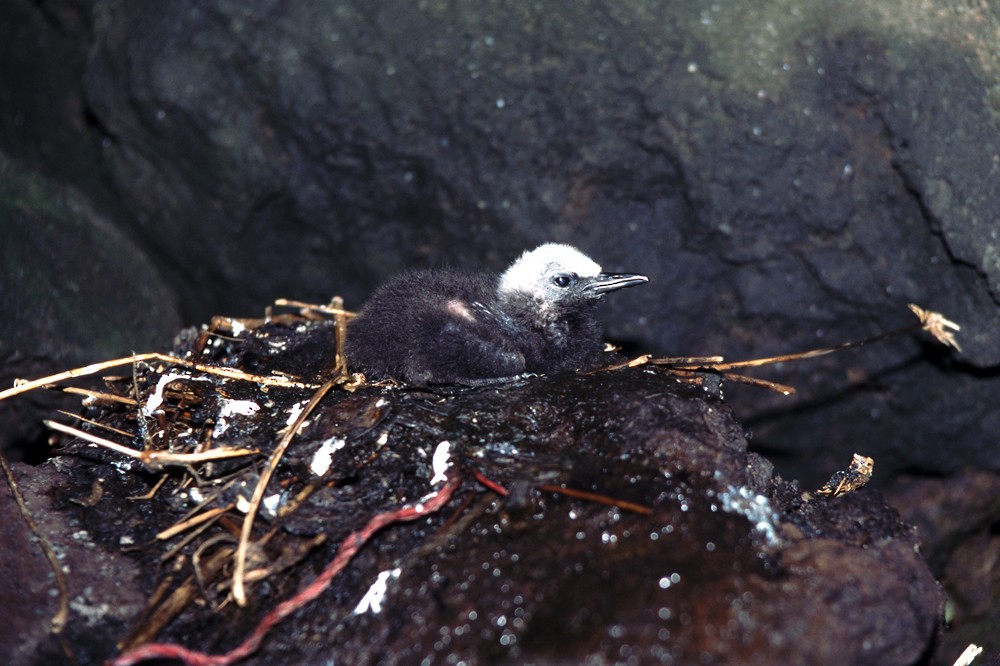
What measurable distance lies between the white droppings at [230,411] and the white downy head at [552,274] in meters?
1.15

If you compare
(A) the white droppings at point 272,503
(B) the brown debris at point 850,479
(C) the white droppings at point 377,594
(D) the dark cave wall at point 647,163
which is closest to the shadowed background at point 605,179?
→ (D) the dark cave wall at point 647,163

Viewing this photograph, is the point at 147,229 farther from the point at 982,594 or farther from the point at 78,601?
the point at 982,594

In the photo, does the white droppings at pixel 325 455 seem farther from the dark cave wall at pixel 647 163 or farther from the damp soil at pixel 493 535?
the dark cave wall at pixel 647 163

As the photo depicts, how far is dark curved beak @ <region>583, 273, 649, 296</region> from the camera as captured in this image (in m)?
3.83

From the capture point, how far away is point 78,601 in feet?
8.99

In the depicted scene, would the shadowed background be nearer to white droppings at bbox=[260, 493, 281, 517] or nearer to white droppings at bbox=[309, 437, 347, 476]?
white droppings at bbox=[309, 437, 347, 476]

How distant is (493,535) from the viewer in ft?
8.75

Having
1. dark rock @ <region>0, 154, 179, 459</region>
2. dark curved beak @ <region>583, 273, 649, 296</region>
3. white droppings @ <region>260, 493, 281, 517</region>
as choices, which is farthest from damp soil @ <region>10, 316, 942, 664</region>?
dark rock @ <region>0, 154, 179, 459</region>

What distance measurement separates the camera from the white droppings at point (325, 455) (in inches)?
119

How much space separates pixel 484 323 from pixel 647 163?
1.69 m

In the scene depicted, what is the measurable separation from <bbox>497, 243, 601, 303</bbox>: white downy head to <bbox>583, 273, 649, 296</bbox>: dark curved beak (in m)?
0.03

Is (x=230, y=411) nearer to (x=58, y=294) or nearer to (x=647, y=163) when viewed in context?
(x=58, y=294)

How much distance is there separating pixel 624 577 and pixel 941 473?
337 centimetres

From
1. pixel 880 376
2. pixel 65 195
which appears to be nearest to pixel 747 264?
pixel 880 376
